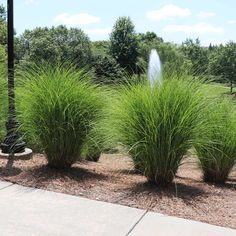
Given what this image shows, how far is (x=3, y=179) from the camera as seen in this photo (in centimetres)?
538

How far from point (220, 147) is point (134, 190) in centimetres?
152

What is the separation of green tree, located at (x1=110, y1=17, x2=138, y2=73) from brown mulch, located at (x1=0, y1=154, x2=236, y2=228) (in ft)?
132

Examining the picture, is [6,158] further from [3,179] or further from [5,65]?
[5,65]

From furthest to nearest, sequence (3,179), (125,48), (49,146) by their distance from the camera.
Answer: (125,48) < (49,146) < (3,179)

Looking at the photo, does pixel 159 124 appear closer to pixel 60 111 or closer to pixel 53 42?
pixel 60 111

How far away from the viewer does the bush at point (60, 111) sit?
18.2ft

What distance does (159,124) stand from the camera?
4781 mm

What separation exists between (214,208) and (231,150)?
1.59 m

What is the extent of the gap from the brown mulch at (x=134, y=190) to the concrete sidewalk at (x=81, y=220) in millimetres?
178

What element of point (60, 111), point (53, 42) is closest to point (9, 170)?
point (60, 111)

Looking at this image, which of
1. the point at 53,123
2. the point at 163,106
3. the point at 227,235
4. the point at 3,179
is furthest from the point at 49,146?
the point at 227,235

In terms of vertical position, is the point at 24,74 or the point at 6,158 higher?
the point at 24,74

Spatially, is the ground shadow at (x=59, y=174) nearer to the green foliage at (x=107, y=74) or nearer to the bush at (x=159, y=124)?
the bush at (x=159, y=124)

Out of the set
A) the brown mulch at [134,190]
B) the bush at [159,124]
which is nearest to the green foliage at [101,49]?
the brown mulch at [134,190]
